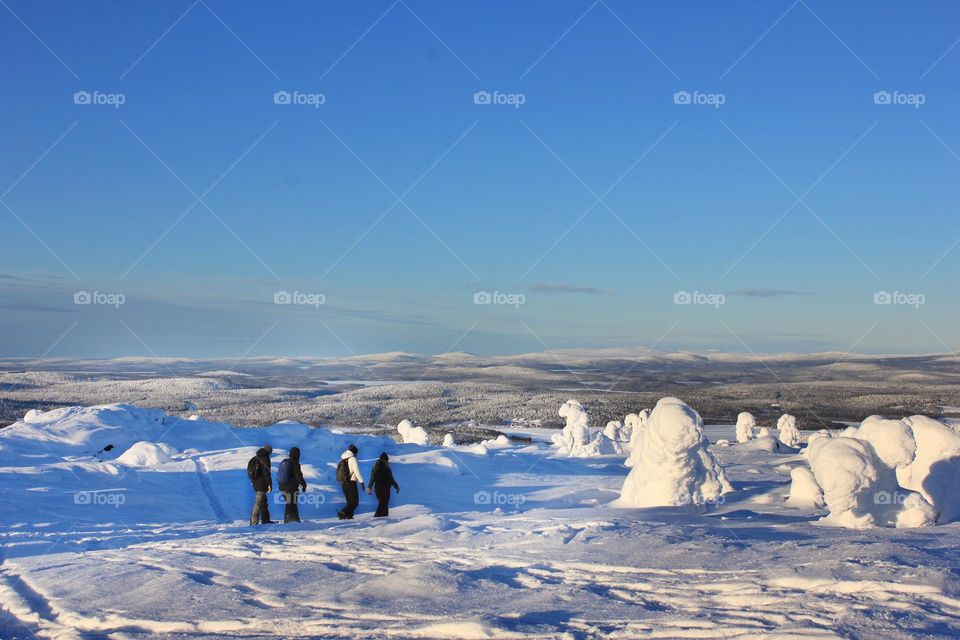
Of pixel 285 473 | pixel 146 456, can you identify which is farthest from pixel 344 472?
pixel 146 456

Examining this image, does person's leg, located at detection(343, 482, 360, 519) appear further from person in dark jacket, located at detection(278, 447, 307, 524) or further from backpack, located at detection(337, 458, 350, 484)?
person in dark jacket, located at detection(278, 447, 307, 524)

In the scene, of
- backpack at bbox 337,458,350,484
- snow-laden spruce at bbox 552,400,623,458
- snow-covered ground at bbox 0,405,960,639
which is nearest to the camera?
snow-covered ground at bbox 0,405,960,639

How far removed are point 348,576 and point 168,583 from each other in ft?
5.90

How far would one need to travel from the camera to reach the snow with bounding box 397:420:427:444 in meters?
35.0

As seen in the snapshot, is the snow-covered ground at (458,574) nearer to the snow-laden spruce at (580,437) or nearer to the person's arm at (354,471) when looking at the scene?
the person's arm at (354,471)

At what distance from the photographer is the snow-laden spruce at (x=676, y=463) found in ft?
45.4

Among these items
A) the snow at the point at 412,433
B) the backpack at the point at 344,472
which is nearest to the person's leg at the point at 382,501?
the backpack at the point at 344,472

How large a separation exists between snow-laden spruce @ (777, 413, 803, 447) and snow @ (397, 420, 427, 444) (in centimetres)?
2142

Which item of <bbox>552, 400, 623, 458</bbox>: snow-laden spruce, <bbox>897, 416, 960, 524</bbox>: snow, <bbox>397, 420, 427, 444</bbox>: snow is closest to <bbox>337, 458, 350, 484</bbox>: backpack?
<bbox>897, 416, 960, 524</bbox>: snow

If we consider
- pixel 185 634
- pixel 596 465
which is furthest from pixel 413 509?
pixel 596 465

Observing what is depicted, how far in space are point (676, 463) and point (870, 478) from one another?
3.29 metres

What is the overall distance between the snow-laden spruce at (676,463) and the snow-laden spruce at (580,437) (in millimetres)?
18506

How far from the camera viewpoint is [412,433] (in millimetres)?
35469

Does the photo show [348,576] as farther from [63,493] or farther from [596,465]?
[596,465]
